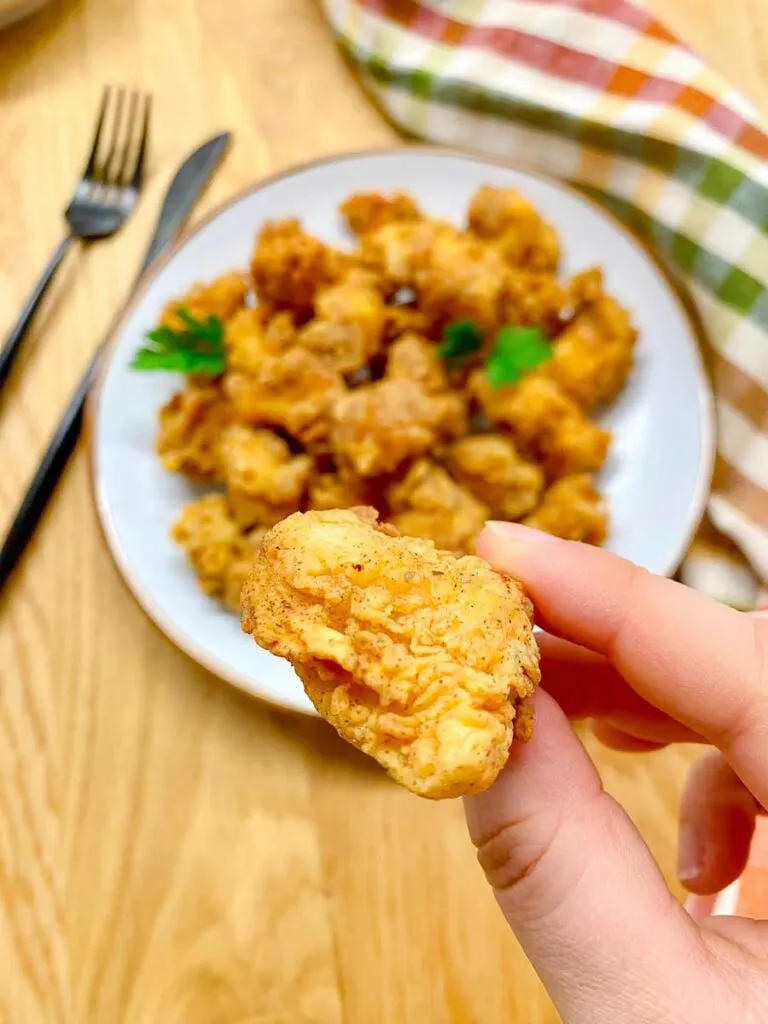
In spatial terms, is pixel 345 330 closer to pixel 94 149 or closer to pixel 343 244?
pixel 343 244

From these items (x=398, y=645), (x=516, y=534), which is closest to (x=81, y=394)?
(x=516, y=534)

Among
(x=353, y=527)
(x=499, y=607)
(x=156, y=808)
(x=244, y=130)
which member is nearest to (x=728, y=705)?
(x=499, y=607)

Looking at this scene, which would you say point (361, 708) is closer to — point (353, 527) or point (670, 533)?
point (353, 527)

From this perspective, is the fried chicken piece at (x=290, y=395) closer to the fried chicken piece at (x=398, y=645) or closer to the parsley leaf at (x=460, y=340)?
the parsley leaf at (x=460, y=340)

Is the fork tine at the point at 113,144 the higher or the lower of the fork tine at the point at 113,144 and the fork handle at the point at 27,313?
the higher

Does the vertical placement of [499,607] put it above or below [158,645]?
above

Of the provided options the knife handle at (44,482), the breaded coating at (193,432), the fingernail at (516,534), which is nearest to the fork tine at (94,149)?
the knife handle at (44,482)
